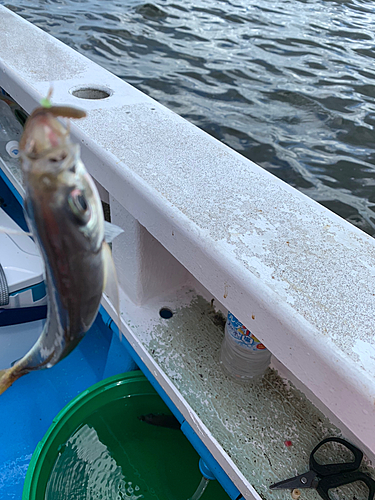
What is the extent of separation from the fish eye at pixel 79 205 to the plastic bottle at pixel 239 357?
3.80ft

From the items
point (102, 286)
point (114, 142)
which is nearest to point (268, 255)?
point (102, 286)

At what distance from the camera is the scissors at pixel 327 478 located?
4.50 ft

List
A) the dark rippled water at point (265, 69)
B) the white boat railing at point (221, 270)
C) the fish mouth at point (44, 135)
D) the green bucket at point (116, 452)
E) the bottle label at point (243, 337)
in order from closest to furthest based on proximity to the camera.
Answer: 1. the fish mouth at point (44, 135)
2. the white boat railing at point (221, 270)
3. the bottle label at point (243, 337)
4. the green bucket at point (116, 452)
5. the dark rippled water at point (265, 69)

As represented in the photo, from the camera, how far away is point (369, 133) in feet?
15.2

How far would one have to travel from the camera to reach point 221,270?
4.03 feet

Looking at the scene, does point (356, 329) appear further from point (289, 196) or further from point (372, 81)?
point (372, 81)

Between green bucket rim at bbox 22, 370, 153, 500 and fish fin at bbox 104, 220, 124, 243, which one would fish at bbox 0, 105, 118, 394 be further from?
green bucket rim at bbox 22, 370, 153, 500

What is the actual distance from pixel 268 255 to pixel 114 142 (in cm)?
87

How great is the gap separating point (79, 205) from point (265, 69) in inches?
240

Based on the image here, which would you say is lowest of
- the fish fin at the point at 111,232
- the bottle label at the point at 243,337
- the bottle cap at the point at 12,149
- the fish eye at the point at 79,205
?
the bottle cap at the point at 12,149

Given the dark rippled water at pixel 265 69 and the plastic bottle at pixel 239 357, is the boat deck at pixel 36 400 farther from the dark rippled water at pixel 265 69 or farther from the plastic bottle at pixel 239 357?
the dark rippled water at pixel 265 69

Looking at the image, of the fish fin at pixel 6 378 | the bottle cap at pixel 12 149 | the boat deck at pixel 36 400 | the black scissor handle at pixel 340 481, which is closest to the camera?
the fish fin at pixel 6 378

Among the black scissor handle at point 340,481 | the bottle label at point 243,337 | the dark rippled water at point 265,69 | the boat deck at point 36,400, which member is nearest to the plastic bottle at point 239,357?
the bottle label at point 243,337

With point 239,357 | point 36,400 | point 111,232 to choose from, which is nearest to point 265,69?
point 239,357
